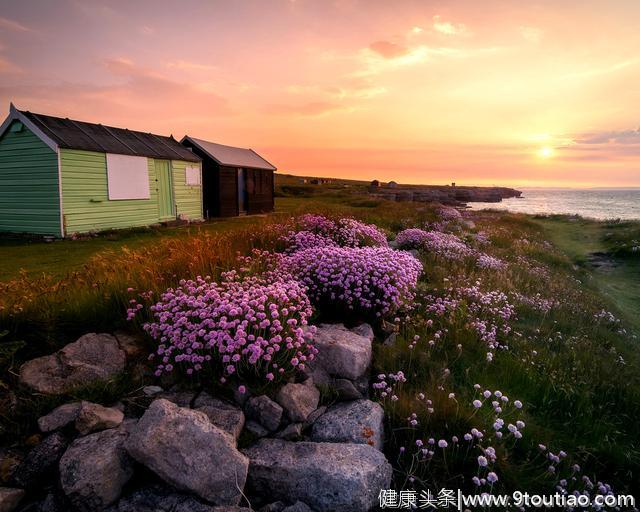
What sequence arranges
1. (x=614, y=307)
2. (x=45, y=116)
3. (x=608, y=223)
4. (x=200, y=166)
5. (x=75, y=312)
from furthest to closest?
1. (x=608, y=223)
2. (x=200, y=166)
3. (x=45, y=116)
4. (x=614, y=307)
5. (x=75, y=312)

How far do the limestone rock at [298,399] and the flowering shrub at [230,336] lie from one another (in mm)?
206

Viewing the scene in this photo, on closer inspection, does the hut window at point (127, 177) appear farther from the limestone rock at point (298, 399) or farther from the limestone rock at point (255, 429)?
the limestone rock at point (255, 429)

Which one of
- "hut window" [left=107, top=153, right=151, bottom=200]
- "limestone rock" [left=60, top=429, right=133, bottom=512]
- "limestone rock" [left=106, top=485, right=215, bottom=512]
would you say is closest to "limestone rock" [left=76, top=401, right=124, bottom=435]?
"limestone rock" [left=60, top=429, right=133, bottom=512]

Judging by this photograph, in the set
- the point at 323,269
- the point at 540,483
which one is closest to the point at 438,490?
the point at 540,483

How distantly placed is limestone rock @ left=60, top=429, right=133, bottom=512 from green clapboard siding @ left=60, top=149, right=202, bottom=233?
16.6 meters

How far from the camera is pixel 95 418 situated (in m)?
3.11

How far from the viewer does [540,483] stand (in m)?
3.31

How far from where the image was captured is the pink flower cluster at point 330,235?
8.78 m

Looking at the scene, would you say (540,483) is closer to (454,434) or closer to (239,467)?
(454,434)

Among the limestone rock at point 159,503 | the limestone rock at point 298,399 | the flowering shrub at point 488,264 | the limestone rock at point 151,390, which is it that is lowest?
the limestone rock at point 159,503

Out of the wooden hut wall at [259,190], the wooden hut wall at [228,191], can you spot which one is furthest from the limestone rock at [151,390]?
the wooden hut wall at [259,190]

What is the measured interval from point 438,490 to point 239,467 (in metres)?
1.62

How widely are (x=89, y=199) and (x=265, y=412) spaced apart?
1762 cm

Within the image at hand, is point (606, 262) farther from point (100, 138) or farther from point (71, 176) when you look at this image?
point (100, 138)
